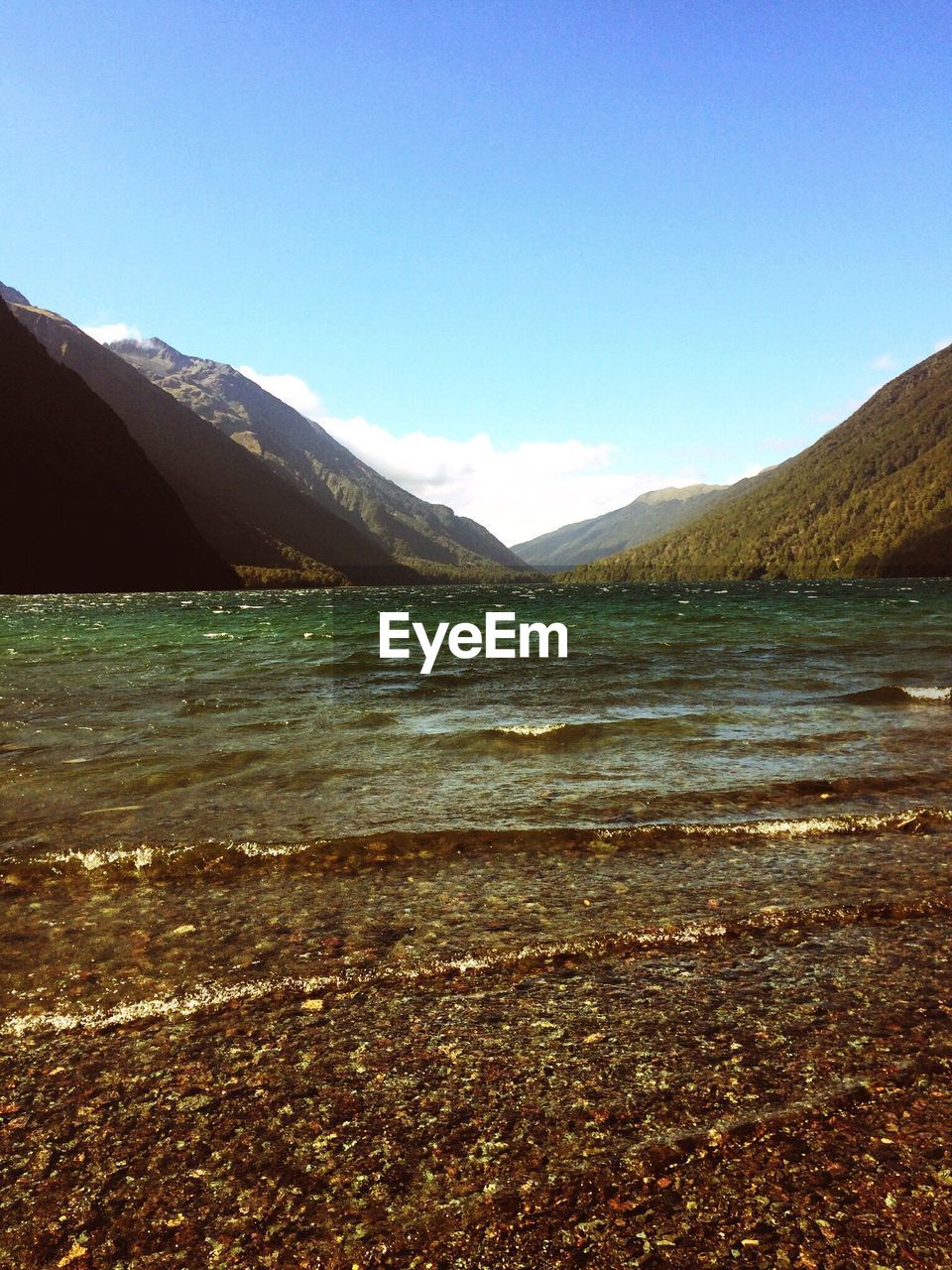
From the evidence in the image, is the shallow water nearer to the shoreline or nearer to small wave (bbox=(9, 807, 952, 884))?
small wave (bbox=(9, 807, 952, 884))

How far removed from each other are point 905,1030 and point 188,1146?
3465 millimetres

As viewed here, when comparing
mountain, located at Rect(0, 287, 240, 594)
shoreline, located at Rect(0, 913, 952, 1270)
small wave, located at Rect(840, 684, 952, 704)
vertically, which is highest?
mountain, located at Rect(0, 287, 240, 594)

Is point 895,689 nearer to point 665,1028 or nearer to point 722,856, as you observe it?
point 722,856

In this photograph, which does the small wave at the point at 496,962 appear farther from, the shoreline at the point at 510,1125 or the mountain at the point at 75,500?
the mountain at the point at 75,500

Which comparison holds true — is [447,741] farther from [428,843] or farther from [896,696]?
[896,696]

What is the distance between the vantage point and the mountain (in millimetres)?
140625

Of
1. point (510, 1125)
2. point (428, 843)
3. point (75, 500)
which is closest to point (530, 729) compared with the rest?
point (428, 843)

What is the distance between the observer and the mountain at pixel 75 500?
461 feet

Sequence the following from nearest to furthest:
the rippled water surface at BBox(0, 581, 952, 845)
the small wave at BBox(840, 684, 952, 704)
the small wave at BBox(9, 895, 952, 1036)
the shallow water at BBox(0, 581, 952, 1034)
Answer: the small wave at BBox(9, 895, 952, 1036) → the shallow water at BBox(0, 581, 952, 1034) → the rippled water surface at BBox(0, 581, 952, 845) → the small wave at BBox(840, 684, 952, 704)

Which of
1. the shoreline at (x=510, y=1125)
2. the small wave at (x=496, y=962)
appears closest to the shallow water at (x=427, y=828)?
the small wave at (x=496, y=962)

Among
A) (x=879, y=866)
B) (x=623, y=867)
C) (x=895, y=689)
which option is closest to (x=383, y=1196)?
(x=623, y=867)

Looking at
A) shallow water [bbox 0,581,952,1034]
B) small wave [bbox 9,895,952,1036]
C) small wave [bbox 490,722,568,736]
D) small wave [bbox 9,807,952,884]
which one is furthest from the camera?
small wave [bbox 490,722,568,736]

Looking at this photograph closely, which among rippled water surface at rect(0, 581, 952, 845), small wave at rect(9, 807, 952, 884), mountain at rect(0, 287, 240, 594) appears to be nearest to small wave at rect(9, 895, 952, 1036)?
small wave at rect(9, 807, 952, 884)

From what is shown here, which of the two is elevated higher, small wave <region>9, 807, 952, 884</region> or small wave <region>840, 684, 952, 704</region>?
small wave <region>9, 807, 952, 884</region>
